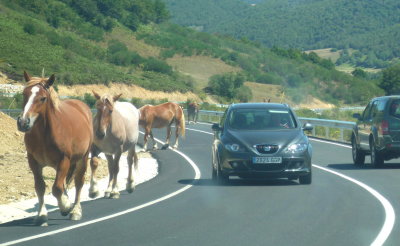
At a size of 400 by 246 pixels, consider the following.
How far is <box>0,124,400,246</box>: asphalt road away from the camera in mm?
10391

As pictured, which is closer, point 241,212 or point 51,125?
point 51,125

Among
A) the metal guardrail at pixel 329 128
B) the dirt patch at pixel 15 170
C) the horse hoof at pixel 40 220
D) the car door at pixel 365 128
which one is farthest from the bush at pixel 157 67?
the horse hoof at pixel 40 220

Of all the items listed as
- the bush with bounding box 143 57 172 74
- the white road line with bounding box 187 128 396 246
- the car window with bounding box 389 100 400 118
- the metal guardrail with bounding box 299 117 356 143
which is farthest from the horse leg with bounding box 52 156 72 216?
the bush with bounding box 143 57 172 74

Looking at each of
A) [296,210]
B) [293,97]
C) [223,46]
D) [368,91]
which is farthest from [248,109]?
[223,46]

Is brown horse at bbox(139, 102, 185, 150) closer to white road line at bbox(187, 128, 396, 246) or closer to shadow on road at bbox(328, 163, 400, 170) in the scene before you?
shadow on road at bbox(328, 163, 400, 170)

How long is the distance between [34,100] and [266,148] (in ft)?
20.5

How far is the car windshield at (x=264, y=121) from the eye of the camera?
17.5 m

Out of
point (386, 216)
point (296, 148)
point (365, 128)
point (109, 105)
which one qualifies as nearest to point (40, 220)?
point (109, 105)

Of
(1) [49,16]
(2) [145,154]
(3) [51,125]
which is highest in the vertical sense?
(1) [49,16]

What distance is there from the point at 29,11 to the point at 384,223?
115m

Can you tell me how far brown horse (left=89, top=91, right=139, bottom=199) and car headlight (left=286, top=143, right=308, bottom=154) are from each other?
3015 millimetres

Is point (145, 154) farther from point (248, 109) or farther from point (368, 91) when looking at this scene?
point (368, 91)

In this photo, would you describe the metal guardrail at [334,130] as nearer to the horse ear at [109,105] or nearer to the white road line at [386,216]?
the white road line at [386,216]

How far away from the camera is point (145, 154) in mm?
27250
